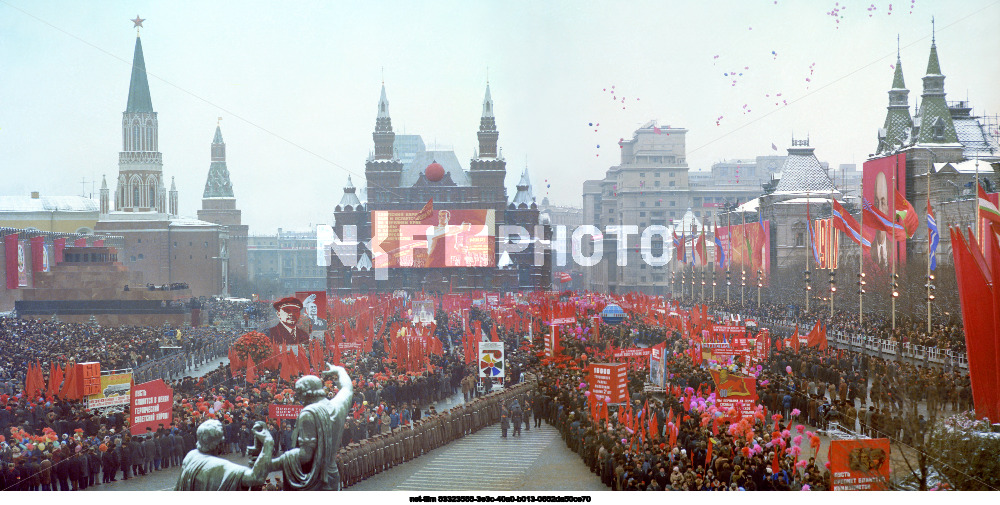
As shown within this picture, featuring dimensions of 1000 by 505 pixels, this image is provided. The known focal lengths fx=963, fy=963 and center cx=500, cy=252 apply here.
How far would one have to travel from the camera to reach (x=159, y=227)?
114ft

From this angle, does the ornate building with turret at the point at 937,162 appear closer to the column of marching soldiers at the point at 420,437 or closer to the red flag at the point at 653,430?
the column of marching soldiers at the point at 420,437

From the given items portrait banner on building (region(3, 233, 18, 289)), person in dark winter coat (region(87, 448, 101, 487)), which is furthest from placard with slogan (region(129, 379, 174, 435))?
portrait banner on building (region(3, 233, 18, 289))

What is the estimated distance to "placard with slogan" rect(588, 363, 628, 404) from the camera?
14.4 metres

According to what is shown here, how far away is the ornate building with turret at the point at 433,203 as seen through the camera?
49688mm

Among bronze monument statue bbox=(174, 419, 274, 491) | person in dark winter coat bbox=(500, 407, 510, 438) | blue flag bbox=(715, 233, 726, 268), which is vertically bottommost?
person in dark winter coat bbox=(500, 407, 510, 438)

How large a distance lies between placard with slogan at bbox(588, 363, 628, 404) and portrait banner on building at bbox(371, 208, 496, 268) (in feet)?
73.9

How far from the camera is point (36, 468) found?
12070mm

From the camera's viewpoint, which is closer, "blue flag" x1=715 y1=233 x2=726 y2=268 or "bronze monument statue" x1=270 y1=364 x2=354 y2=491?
"bronze monument statue" x1=270 y1=364 x2=354 y2=491

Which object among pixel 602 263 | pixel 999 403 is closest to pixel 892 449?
pixel 999 403

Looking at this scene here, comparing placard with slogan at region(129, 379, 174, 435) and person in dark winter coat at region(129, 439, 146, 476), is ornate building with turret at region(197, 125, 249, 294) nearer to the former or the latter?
placard with slogan at region(129, 379, 174, 435)

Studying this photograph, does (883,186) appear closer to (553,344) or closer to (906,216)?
(906,216)

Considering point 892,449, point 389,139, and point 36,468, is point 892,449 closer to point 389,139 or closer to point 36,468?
point 36,468

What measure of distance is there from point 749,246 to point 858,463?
17.5 m

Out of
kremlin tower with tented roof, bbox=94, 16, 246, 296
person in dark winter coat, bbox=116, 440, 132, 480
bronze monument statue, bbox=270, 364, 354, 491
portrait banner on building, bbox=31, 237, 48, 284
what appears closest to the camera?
bronze monument statue, bbox=270, 364, 354, 491
